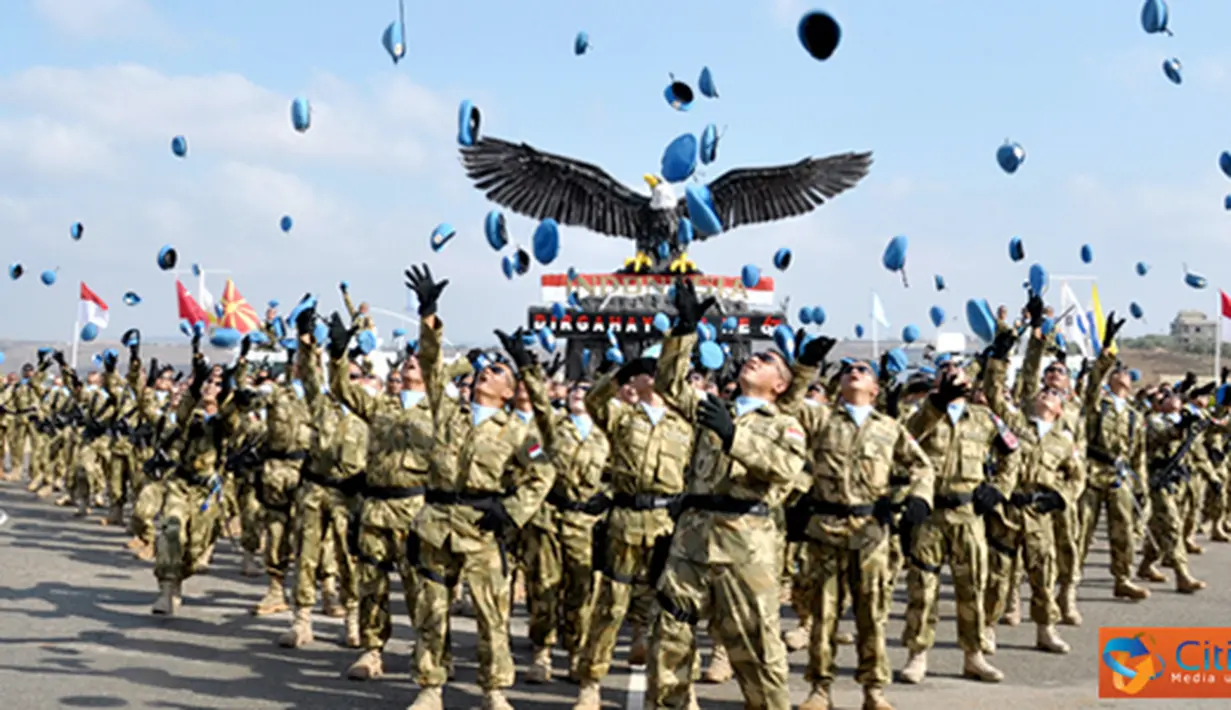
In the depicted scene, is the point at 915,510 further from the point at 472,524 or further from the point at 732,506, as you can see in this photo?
the point at 472,524

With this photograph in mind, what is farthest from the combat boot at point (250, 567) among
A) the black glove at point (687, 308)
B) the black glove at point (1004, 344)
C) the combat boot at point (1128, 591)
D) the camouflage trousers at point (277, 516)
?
the combat boot at point (1128, 591)

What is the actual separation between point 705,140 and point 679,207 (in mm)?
10110

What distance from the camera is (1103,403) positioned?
1203 cm

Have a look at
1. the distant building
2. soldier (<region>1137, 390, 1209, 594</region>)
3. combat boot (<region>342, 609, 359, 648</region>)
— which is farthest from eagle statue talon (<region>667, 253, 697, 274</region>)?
the distant building

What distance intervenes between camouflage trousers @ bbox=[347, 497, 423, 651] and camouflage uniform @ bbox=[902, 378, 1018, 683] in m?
3.37

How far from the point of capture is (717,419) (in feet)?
17.8

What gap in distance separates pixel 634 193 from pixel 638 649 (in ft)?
55.8

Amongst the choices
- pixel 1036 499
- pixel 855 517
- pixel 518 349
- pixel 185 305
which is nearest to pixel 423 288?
pixel 518 349

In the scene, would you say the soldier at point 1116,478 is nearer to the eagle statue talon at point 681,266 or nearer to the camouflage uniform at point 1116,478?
the camouflage uniform at point 1116,478

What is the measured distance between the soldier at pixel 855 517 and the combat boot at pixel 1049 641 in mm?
2637

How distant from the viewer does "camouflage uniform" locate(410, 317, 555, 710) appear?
6.89 metres

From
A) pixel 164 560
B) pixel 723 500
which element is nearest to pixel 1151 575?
pixel 723 500

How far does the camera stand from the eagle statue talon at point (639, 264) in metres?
27.9

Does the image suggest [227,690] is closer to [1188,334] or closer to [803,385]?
[803,385]
